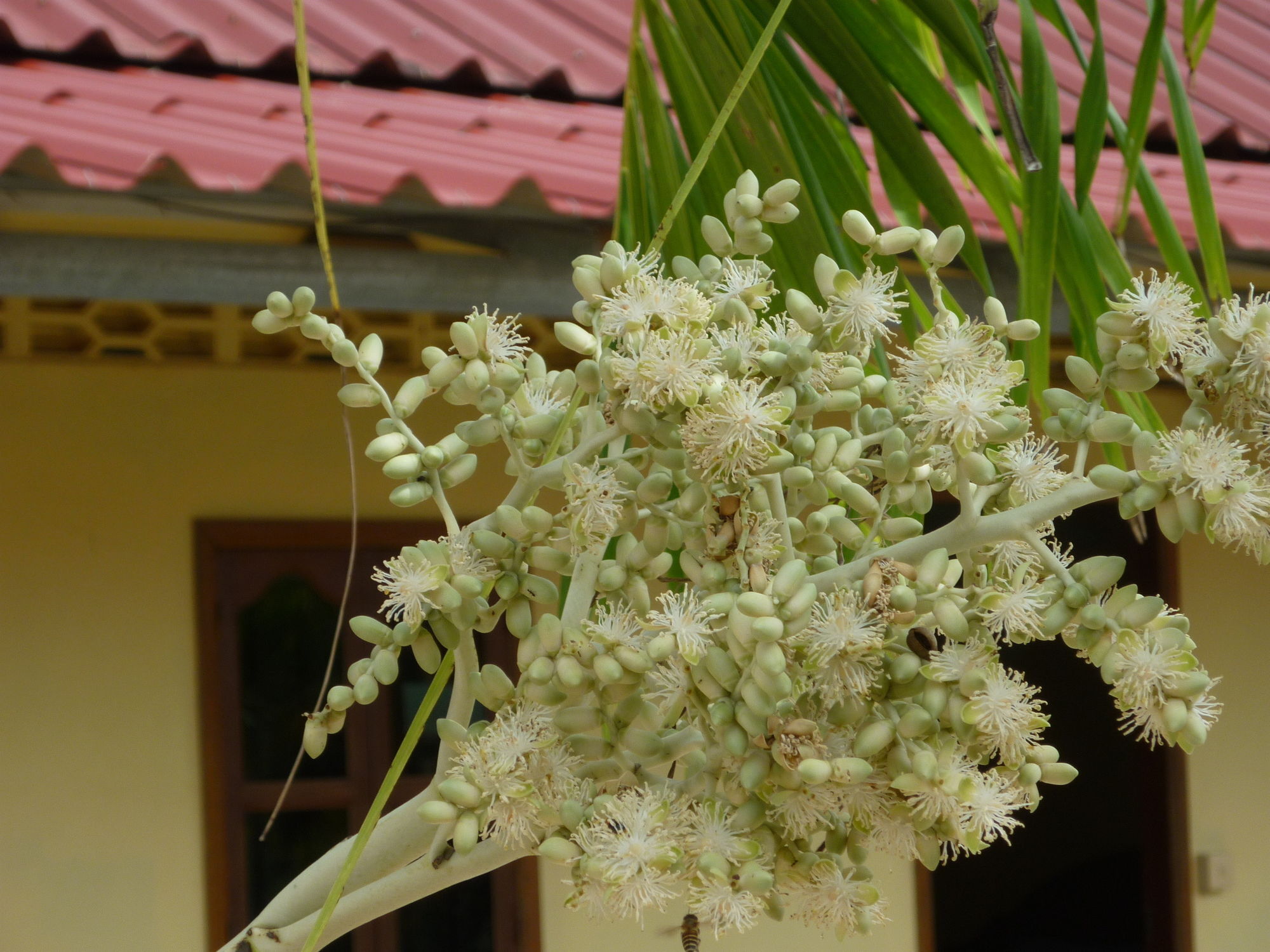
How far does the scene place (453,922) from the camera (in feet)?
10.5

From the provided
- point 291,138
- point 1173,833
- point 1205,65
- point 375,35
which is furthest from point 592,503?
point 1205,65

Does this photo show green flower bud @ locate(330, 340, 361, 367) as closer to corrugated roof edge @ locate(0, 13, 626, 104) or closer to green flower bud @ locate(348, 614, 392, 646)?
green flower bud @ locate(348, 614, 392, 646)

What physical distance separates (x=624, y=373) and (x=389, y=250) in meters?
1.59

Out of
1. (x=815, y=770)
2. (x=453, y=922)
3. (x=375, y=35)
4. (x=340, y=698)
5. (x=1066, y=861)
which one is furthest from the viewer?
(x=1066, y=861)

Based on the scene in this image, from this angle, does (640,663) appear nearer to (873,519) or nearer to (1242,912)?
(873,519)

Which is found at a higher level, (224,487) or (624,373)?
(224,487)

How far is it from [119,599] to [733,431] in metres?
2.59

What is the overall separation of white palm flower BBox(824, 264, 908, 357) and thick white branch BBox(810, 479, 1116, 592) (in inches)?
3.6

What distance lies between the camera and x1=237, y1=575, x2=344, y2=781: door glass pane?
2990 mm

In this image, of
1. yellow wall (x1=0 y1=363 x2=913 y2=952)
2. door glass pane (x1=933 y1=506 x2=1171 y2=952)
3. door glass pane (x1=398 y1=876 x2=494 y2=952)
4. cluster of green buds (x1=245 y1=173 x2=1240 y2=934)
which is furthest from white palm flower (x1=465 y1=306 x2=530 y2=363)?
door glass pane (x1=933 y1=506 x2=1171 y2=952)

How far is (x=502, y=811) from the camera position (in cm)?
55

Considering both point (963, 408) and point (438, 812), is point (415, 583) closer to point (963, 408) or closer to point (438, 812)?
point (438, 812)

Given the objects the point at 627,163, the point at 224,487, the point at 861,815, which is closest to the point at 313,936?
the point at 861,815

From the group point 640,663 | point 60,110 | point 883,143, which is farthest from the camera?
point 60,110
